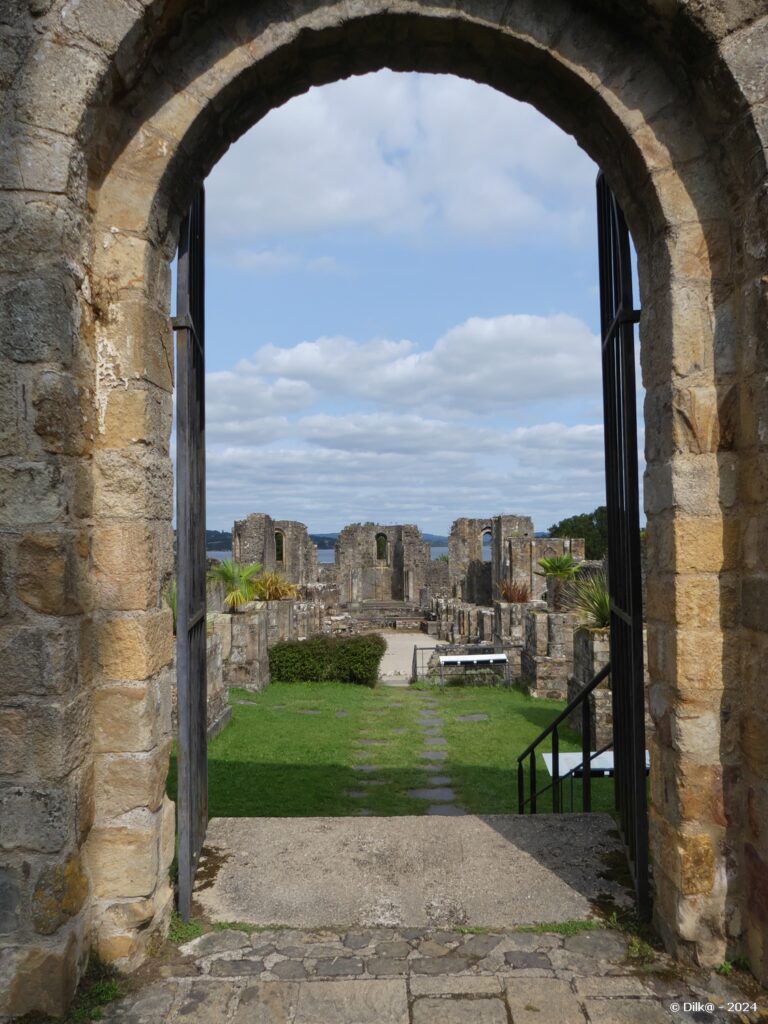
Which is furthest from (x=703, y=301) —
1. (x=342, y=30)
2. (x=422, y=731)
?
(x=422, y=731)

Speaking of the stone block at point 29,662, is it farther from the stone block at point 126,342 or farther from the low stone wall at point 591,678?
the low stone wall at point 591,678

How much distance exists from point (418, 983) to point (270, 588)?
47.6ft

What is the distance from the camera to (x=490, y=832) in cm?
431

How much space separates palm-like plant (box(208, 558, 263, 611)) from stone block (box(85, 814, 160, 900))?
11346 millimetres

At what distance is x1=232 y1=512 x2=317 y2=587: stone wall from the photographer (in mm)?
29609

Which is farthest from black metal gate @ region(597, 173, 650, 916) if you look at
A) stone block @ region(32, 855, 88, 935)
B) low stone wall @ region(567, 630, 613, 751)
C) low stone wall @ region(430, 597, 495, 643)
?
low stone wall @ region(430, 597, 495, 643)

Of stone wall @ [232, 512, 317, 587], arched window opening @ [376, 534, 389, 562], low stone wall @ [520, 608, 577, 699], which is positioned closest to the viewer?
low stone wall @ [520, 608, 577, 699]

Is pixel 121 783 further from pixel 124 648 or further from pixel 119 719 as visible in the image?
pixel 124 648

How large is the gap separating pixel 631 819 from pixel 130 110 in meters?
3.98

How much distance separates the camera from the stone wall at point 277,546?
2961 cm

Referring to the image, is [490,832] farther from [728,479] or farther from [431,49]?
[431,49]

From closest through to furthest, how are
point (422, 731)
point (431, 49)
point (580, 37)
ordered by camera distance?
1. point (580, 37)
2. point (431, 49)
3. point (422, 731)

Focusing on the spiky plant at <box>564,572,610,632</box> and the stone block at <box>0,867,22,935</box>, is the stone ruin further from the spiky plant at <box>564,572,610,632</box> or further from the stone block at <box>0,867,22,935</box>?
the stone block at <box>0,867,22,935</box>

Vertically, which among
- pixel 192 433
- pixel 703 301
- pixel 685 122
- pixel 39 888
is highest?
pixel 685 122
